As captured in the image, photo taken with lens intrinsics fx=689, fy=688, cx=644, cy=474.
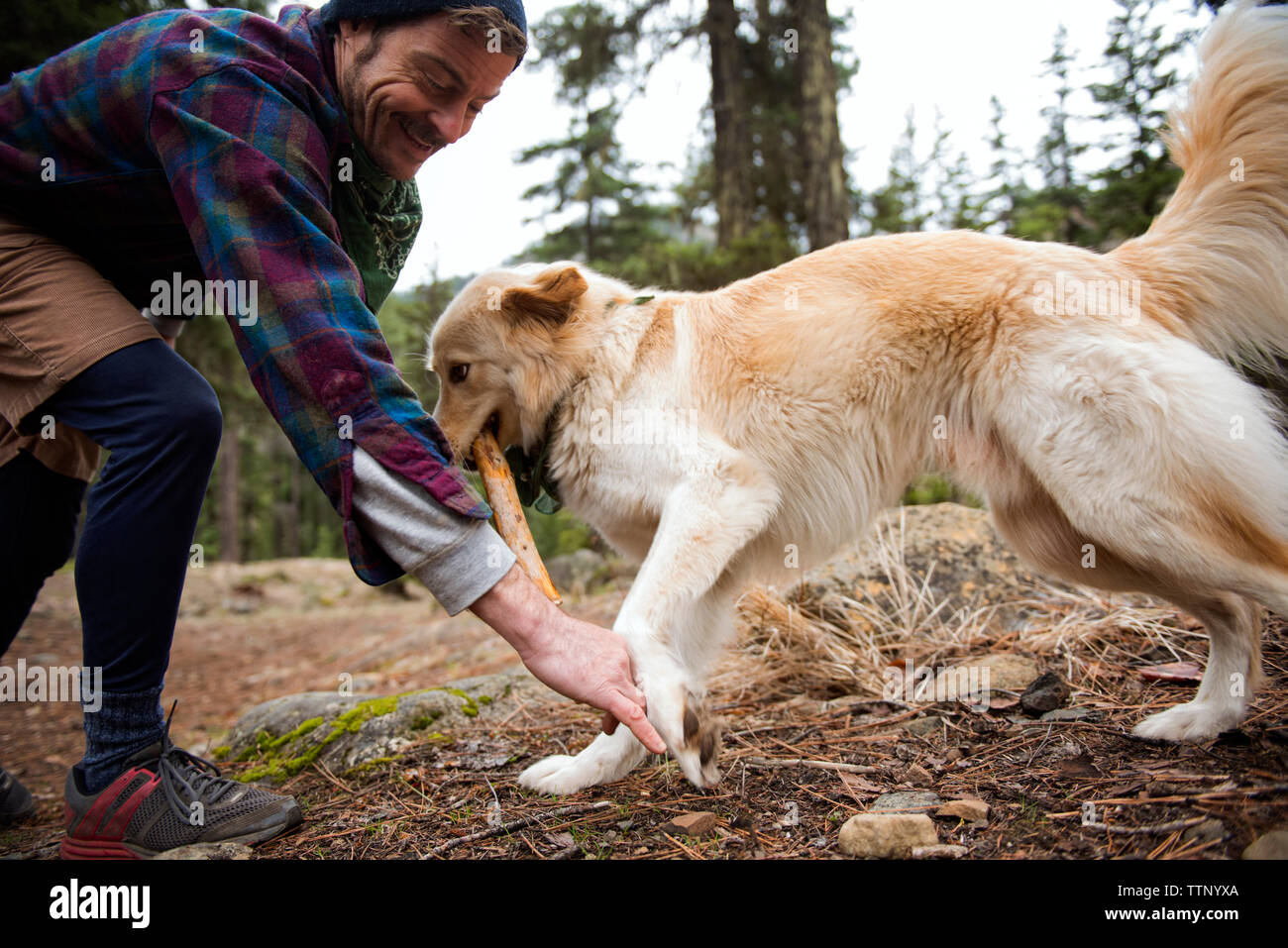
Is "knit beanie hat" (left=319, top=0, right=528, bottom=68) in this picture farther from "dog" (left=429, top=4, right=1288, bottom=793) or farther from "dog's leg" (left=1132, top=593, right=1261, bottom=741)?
"dog's leg" (left=1132, top=593, right=1261, bottom=741)

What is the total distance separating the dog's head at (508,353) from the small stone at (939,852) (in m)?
1.92

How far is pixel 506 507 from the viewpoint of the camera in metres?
2.57

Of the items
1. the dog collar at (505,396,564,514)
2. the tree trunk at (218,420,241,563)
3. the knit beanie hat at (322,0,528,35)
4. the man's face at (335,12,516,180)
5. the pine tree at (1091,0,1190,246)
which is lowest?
the tree trunk at (218,420,241,563)

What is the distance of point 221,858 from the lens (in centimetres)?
185

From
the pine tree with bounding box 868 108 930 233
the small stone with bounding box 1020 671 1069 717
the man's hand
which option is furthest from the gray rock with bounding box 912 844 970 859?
the pine tree with bounding box 868 108 930 233

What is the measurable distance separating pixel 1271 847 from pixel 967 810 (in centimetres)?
59

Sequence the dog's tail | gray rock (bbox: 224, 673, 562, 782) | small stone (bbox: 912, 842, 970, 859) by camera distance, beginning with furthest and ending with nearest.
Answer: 1. gray rock (bbox: 224, 673, 562, 782)
2. the dog's tail
3. small stone (bbox: 912, 842, 970, 859)

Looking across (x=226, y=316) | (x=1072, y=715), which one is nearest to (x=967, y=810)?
(x=1072, y=715)

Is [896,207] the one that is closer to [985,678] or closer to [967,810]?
[985,678]

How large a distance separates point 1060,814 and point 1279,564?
41.4 inches

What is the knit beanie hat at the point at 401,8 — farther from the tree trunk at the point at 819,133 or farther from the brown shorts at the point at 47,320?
the tree trunk at the point at 819,133

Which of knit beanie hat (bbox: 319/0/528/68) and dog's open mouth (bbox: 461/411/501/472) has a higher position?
knit beanie hat (bbox: 319/0/528/68)

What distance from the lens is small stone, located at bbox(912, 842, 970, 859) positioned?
160 centimetres

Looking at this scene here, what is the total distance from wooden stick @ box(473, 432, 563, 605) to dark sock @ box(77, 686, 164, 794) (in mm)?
1136
